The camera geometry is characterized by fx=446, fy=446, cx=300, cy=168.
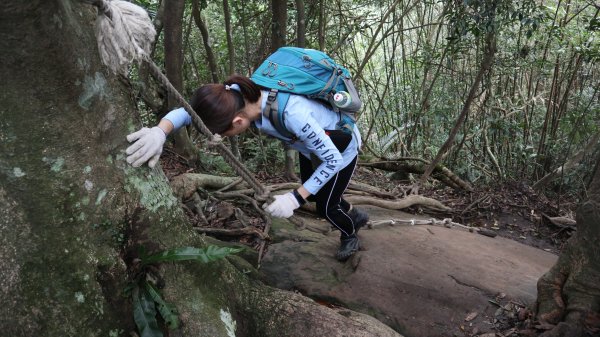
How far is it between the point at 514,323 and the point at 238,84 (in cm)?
218

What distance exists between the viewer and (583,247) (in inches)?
95.7

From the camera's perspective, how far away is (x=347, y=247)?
11.0ft

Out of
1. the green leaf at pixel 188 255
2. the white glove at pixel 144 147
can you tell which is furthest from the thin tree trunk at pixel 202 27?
the green leaf at pixel 188 255

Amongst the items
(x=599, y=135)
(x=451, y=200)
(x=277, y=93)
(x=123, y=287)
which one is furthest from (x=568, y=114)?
(x=123, y=287)

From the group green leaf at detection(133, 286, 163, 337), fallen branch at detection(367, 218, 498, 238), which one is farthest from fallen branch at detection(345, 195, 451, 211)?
green leaf at detection(133, 286, 163, 337)

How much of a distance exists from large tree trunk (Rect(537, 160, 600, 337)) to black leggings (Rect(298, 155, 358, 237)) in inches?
51.8

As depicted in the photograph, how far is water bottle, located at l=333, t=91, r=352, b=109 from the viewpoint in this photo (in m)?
2.61

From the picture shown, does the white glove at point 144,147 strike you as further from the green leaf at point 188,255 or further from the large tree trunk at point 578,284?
the large tree trunk at point 578,284

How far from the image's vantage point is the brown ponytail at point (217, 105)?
7.38ft

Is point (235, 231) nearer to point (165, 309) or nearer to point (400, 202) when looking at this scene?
point (165, 309)

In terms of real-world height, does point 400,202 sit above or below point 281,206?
below

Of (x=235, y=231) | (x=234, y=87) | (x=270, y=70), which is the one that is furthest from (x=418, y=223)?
(x=234, y=87)

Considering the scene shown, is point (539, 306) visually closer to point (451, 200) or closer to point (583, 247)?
point (583, 247)

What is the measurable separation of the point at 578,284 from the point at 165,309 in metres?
2.14
